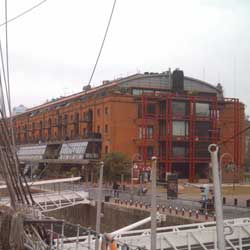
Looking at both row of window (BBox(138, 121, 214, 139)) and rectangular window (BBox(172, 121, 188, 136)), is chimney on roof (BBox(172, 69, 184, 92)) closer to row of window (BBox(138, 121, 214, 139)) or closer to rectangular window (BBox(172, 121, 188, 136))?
row of window (BBox(138, 121, 214, 139))

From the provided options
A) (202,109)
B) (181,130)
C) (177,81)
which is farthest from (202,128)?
(177,81)

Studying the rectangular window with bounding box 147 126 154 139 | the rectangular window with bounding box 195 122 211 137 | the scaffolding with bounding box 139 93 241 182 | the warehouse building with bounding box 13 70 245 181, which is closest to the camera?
the scaffolding with bounding box 139 93 241 182

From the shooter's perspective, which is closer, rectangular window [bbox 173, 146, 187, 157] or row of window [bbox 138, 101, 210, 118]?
rectangular window [bbox 173, 146, 187, 157]

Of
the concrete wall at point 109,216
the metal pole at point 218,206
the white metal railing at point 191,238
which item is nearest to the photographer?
the metal pole at point 218,206

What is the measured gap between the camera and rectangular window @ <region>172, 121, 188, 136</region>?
68.4 meters

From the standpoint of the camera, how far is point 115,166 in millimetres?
58344

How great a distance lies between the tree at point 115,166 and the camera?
5841 centimetres

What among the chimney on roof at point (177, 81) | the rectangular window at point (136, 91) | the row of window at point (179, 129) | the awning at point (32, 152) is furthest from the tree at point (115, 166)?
the awning at point (32, 152)

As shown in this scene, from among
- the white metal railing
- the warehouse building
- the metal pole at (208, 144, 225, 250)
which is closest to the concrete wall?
the white metal railing

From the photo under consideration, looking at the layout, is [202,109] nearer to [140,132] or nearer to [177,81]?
[177,81]

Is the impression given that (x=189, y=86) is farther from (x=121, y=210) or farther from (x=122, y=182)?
(x=121, y=210)

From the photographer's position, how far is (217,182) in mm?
5148

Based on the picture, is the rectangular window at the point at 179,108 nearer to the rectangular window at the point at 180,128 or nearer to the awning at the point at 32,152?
the rectangular window at the point at 180,128

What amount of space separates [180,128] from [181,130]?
0.30 meters
